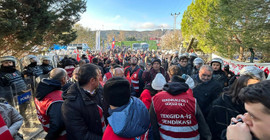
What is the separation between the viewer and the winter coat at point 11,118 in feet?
5.87

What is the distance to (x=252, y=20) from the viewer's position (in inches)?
263

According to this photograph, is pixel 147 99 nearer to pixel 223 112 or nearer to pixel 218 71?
pixel 223 112

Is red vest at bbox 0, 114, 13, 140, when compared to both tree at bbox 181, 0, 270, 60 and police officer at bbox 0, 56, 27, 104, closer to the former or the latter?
police officer at bbox 0, 56, 27, 104

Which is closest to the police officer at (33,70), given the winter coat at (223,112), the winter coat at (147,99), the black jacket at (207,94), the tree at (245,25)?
the winter coat at (147,99)

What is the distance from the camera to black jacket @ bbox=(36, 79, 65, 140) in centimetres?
188

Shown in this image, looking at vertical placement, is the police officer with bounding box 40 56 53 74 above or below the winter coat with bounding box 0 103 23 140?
above

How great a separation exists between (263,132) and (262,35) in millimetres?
7760

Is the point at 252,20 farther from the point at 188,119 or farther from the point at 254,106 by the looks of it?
the point at 254,106

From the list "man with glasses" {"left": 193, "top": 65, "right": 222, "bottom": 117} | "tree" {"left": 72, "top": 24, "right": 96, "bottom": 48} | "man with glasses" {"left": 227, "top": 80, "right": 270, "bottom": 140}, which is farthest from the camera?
"tree" {"left": 72, "top": 24, "right": 96, "bottom": 48}

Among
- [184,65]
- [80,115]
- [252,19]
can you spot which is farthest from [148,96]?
[252,19]

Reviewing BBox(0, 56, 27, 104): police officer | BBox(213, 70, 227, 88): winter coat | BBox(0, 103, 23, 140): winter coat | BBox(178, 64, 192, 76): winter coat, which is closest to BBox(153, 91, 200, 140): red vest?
BBox(0, 103, 23, 140): winter coat

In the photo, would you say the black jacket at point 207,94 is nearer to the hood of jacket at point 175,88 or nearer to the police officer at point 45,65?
the hood of jacket at point 175,88

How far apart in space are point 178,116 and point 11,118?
2.27 metres

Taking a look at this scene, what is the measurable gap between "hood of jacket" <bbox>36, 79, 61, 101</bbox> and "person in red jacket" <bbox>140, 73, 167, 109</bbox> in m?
1.46
